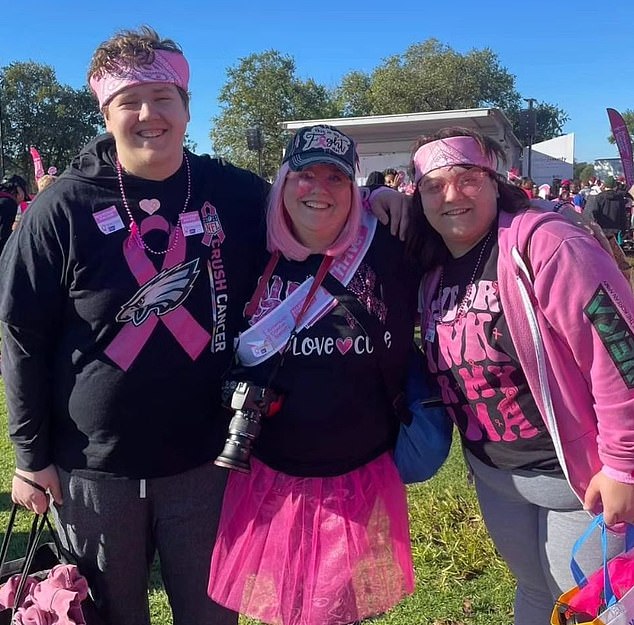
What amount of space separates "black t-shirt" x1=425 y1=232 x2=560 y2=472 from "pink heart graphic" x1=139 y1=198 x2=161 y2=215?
910 mm

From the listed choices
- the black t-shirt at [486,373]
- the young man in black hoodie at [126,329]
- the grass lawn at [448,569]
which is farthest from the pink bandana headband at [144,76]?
the grass lawn at [448,569]

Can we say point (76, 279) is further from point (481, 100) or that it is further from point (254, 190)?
point (481, 100)

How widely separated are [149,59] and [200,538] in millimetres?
1480

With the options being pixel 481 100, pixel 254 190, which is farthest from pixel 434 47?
pixel 254 190

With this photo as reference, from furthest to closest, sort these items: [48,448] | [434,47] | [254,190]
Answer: [434,47] < [254,190] < [48,448]

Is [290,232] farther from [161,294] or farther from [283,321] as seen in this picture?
[161,294]

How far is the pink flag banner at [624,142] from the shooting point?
559 inches

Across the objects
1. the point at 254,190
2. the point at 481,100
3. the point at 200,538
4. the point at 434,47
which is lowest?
the point at 200,538

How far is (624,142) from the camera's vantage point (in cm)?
1419

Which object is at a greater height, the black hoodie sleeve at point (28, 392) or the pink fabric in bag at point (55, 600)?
the black hoodie sleeve at point (28, 392)

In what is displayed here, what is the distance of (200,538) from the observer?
A: 6.94ft

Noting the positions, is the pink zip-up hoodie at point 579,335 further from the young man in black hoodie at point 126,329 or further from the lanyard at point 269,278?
the young man in black hoodie at point 126,329

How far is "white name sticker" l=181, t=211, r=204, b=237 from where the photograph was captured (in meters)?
→ 2.00

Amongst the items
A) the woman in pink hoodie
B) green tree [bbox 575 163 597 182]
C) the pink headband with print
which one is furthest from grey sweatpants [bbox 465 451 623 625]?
green tree [bbox 575 163 597 182]
